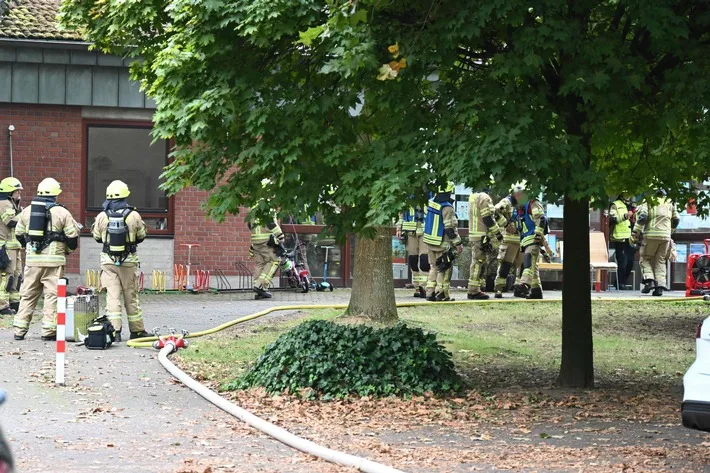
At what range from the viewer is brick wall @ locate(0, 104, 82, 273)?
80.4ft

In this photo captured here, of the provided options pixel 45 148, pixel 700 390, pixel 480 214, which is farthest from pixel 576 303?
pixel 45 148

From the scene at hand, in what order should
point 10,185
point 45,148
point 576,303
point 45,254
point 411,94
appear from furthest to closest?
1. point 45,148
2. point 10,185
3. point 45,254
4. point 576,303
5. point 411,94

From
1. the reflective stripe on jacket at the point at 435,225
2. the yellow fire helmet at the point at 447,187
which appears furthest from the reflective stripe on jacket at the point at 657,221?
the yellow fire helmet at the point at 447,187

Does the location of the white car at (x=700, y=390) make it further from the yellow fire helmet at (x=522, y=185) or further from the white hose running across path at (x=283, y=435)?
the yellow fire helmet at (x=522, y=185)

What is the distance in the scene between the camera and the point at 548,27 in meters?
9.66

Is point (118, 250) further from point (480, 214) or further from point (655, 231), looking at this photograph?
point (655, 231)

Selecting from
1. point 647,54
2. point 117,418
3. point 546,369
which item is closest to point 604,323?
point 546,369

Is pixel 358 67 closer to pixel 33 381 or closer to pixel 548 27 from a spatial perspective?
pixel 548 27

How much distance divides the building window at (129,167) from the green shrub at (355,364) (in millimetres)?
14259

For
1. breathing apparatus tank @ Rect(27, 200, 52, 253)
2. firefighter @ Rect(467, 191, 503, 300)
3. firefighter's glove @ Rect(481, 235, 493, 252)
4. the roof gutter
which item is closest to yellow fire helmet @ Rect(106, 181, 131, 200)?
breathing apparatus tank @ Rect(27, 200, 52, 253)

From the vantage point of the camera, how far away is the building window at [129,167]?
2539 cm

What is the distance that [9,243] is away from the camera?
778 inches

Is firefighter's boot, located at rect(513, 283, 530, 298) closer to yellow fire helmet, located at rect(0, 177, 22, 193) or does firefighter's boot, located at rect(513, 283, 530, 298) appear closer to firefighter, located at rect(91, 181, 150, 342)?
firefighter, located at rect(91, 181, 150, 342)

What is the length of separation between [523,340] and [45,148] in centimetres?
1233
